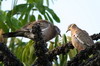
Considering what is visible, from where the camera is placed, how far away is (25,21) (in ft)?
9.30

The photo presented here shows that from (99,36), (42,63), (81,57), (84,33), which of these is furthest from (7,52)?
(84,33)

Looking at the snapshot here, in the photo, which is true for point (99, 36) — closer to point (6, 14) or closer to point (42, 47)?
point (42, 47)

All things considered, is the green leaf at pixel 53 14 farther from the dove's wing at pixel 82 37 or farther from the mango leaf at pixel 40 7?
the dove's wing at pixel 82 37

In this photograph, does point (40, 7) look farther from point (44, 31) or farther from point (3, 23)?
point (44, 31)

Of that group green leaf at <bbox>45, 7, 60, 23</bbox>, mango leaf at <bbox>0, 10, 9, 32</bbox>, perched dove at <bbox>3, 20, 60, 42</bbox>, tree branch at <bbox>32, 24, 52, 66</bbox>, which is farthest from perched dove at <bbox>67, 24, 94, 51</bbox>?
tree branch at <bbox>32, 24, 52, 66</bbox>

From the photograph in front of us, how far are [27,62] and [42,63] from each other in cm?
123

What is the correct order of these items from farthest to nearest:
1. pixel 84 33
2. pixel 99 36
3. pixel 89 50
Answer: pixel 84 33
pixel 99 36
pixel 89 50

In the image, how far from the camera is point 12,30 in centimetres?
259

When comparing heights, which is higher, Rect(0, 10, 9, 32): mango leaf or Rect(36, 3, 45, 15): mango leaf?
Rect(36, 3, 45, 15): mango leaf

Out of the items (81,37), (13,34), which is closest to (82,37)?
(81,37)

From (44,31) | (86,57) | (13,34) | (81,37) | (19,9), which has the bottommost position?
(81,37)

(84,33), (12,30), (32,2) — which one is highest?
(32,2)

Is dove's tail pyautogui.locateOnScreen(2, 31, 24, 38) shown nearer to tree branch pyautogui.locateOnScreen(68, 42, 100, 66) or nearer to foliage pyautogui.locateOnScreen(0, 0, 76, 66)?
foliage pyautogui.locateOnScreen(0, 0, 76, 66)

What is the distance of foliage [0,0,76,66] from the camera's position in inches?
95.1
